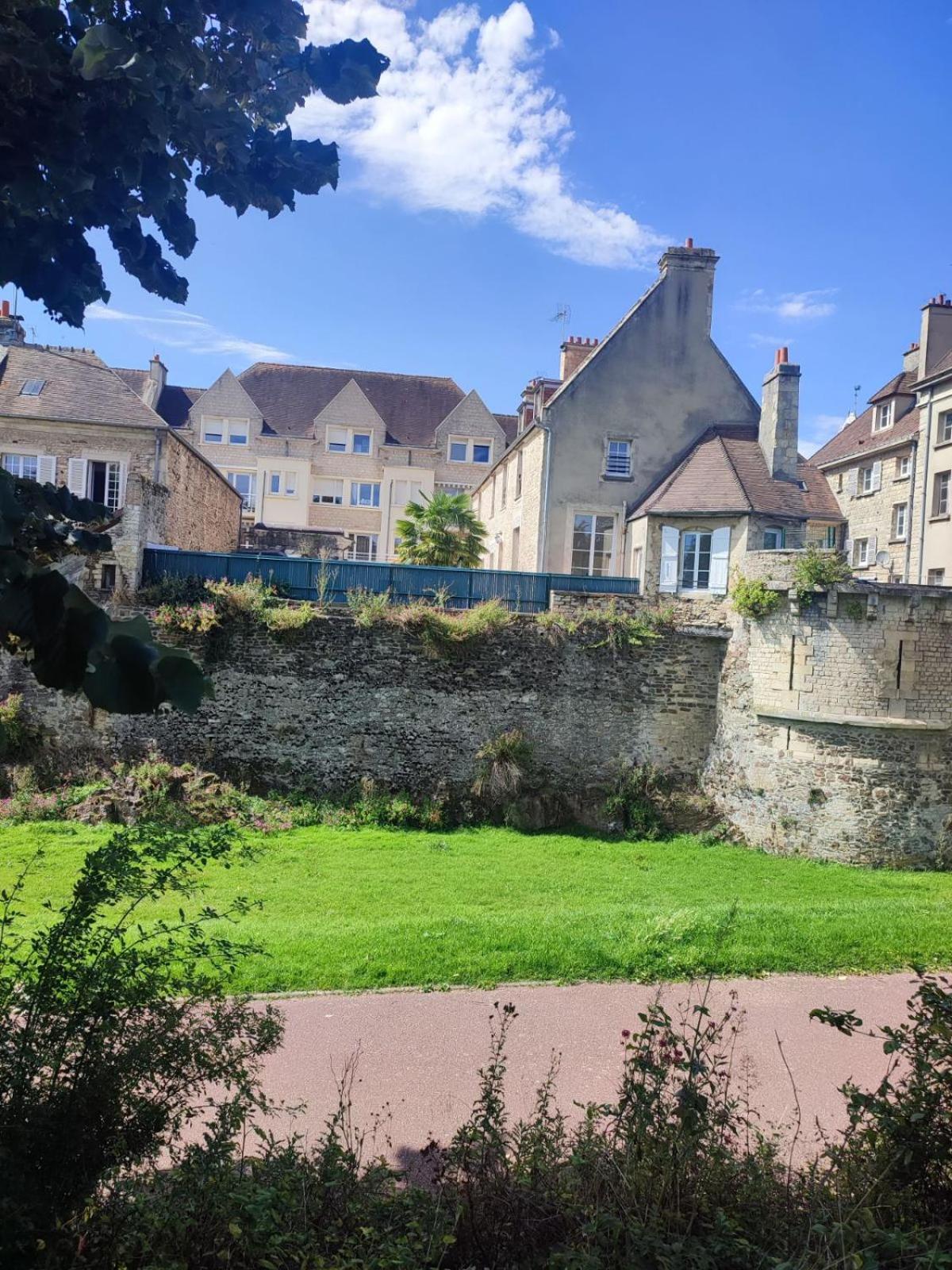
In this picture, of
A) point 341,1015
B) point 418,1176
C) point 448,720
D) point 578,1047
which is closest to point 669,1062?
point 418,1176

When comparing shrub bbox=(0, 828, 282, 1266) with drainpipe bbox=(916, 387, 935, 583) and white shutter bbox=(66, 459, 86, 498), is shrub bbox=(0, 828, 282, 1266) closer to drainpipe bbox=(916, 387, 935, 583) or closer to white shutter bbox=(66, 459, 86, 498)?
white shutter bbox=(66, 459, 86, 498)

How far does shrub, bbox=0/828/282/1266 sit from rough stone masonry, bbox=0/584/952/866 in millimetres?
11091

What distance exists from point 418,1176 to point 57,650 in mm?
3794

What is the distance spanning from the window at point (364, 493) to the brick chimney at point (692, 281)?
1853 cm

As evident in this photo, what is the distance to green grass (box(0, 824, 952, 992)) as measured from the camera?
7777 mm

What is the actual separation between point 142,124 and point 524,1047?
6.29 meters

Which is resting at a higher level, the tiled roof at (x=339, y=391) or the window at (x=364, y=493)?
the tiled roof at (x=339, y=391)

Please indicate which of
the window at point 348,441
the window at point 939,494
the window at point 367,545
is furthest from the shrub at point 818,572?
the window at point 348,441

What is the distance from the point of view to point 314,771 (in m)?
14.9

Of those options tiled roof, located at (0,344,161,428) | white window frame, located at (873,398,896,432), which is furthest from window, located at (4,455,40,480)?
white window frame, located at (873,398,896,432)

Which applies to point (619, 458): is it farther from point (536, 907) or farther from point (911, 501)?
point (536, 907)

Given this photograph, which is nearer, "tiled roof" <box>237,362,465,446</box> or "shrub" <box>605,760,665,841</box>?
"shrub" <box>605,760,665,841</box>

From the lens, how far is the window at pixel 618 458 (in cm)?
1917

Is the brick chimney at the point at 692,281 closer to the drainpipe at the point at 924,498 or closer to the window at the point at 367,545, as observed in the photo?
the drainpipe at the point at 924,498
